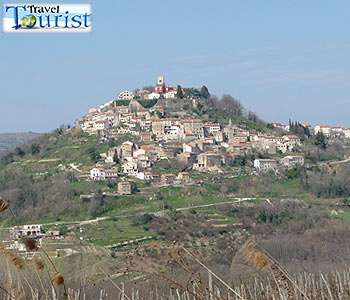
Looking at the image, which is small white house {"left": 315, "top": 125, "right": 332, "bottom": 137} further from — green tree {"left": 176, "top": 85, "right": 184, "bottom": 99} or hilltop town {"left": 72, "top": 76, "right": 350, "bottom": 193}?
green tree {"left": 176, "top": 85, "right": 184, "bottom": 99}

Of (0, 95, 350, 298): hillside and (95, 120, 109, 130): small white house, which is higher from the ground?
(95, 120, 109, 130): small white house

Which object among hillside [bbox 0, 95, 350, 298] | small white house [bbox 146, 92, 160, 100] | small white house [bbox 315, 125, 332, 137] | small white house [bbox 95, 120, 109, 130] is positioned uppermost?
small white house [bbox 146, 92, 160, 100]

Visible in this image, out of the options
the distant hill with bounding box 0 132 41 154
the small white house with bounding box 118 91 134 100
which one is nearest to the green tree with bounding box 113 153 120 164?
the small white house with bounding box 118 91 134 100

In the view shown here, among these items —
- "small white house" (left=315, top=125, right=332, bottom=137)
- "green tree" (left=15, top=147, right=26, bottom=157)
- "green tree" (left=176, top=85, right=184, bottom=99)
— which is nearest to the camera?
"green tree" (left=15, top=147, right=26, bottom=157)

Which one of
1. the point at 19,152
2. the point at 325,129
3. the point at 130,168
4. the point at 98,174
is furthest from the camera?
the point at 325,129

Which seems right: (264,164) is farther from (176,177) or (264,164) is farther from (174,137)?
(174,137)

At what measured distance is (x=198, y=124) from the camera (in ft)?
235

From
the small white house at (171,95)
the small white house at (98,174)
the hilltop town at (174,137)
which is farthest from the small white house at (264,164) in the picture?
the small white house at (171,95)

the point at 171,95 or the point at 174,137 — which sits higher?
the point at 171,95

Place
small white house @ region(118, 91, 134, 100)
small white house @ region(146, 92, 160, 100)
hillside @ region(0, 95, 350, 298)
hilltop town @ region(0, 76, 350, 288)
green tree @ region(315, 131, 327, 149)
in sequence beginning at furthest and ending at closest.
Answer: small white house @ region(118, 91, 134, 100) < small white house @ region(146, 92, 160, 100) < green tree @ region(315, 131, 327, 149) < hilltop town @ region(0, 76, 350, 288) < hillside @ region(0, 95, 350, 298)

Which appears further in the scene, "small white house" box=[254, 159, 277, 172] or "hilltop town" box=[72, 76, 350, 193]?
"small white house" box=[254, 159, 277, 172]

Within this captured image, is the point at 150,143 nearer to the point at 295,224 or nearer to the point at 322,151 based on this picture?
the point at 322,151

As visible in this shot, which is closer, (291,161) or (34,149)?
(291,161)

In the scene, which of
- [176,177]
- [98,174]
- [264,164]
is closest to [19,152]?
[98,174]
